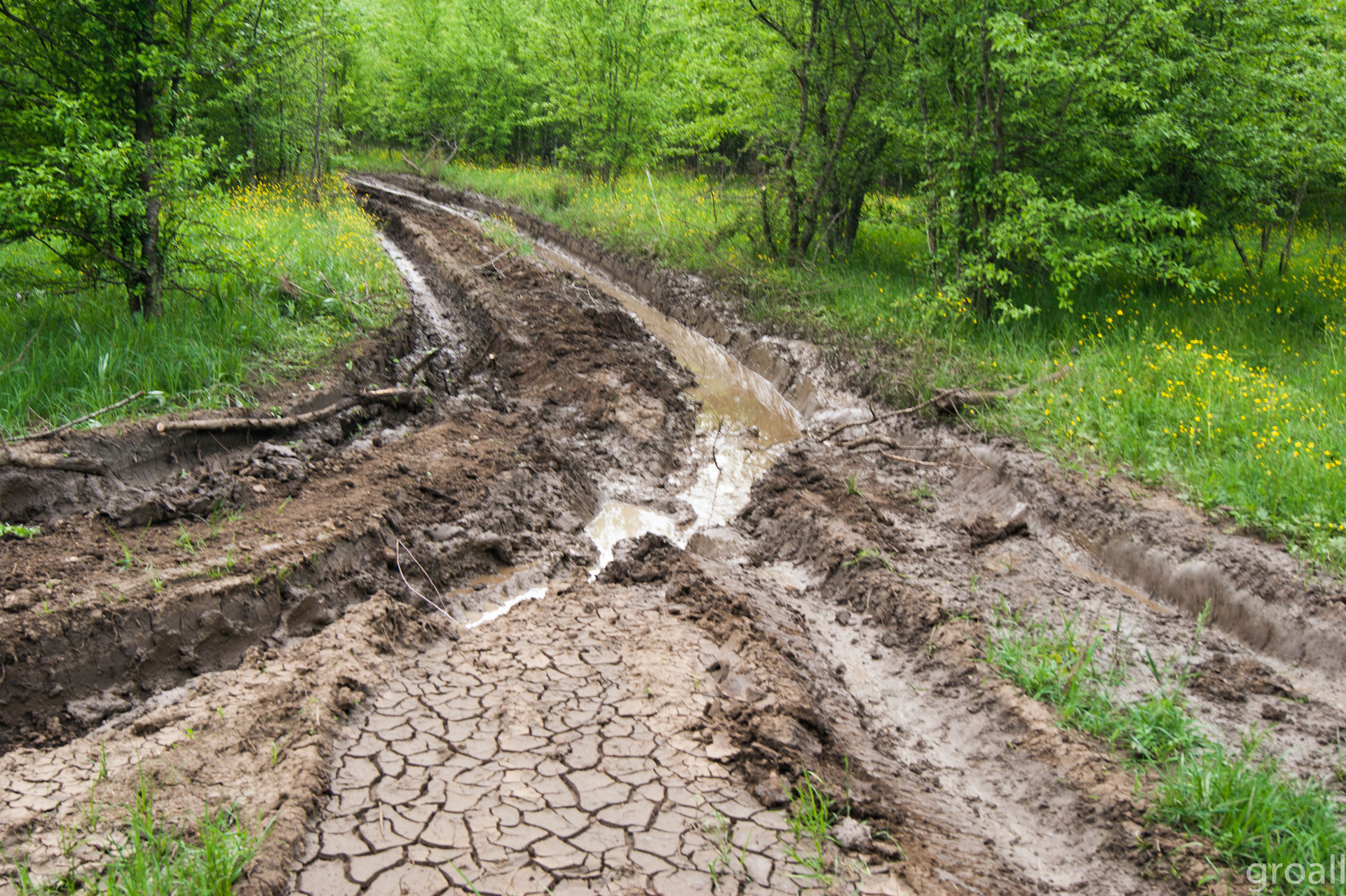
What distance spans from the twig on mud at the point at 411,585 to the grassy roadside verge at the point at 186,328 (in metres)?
2.44

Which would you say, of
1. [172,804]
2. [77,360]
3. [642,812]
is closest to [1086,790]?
[642,812]

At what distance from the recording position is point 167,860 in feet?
8.63

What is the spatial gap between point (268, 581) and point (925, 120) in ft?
29.1

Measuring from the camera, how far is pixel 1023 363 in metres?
7.96

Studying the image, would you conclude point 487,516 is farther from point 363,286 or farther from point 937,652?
point 363,286

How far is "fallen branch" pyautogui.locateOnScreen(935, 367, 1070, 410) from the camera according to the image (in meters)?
7.51

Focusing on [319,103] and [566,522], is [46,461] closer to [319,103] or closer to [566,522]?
[566,522]

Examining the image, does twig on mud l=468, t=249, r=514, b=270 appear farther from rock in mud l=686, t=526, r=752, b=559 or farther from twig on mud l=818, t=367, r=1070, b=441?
rock in mud l=686, t=526, r=752, b=559

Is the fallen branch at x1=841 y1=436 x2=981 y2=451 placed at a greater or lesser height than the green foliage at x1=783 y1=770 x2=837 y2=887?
greater

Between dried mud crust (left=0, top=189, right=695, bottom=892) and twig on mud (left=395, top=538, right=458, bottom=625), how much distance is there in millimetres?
20

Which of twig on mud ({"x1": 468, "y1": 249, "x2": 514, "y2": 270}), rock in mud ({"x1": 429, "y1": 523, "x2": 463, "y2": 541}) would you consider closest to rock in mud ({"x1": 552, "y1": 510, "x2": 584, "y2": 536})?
rock in mud ({"x1": 429, "y1": 523, "x2": 463, "y2": 541})

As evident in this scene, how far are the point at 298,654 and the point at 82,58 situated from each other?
6.20 metres

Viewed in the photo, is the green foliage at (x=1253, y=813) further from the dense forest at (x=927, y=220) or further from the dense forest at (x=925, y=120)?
the dense forest at (x=925, y=120)

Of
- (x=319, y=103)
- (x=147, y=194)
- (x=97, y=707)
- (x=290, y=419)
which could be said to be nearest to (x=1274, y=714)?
(x=97, y=707)
